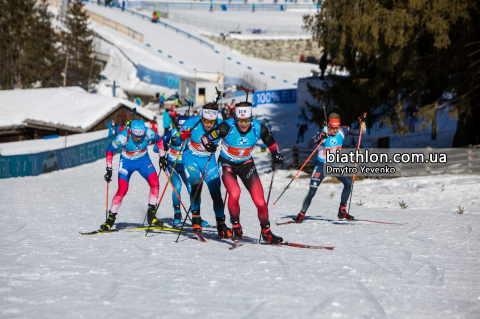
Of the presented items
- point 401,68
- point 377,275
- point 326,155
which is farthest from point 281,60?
point 377,275

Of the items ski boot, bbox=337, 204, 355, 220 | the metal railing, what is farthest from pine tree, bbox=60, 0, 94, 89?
ski boot, bbox=337, 204, 355, 220

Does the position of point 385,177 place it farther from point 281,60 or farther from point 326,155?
point 281,60

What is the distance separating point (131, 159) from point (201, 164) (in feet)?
5.05

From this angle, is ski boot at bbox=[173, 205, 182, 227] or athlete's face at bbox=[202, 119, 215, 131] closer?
athlete's face at bbox=[202, 119, 215, 131]

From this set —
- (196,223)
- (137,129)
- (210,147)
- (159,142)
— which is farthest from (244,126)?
(159,142)

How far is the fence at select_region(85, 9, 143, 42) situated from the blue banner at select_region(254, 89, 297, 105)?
30318 mm

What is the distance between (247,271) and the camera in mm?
6281

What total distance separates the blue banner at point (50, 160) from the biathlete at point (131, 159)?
11.0 m

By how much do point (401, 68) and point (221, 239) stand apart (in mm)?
12235

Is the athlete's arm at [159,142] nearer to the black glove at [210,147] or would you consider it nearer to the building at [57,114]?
the black glove at [210,147]

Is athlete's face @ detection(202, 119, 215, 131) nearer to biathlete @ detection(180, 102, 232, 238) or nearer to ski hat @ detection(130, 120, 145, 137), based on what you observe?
biathlete @ detection(180, 102, 232, 238)

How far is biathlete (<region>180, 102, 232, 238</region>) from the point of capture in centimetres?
855

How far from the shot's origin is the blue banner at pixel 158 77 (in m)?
53.9

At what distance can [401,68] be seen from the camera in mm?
18047
